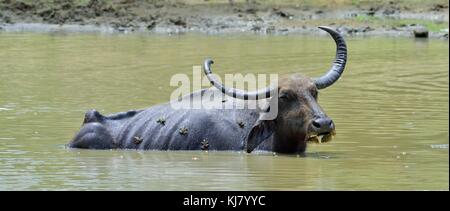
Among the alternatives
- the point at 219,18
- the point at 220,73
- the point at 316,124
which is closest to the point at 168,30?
the point at 219,18

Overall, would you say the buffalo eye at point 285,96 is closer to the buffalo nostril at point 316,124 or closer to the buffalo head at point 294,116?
the buffalo head at point 294,116

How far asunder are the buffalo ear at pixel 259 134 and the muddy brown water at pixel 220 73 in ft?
0.37

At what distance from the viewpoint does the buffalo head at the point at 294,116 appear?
12.8 meters

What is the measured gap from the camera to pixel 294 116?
513 inches

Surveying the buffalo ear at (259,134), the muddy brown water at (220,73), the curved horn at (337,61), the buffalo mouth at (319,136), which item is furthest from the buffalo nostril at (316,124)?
the curved horn at (337,61)

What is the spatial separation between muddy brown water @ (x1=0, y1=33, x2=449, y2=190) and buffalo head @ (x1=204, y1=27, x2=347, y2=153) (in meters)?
0.20

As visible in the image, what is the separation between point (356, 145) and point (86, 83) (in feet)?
24.3

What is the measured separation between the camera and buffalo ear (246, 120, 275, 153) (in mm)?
13266

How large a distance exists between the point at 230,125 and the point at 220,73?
27.6ft

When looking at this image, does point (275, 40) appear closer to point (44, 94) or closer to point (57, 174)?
point (44, 94)

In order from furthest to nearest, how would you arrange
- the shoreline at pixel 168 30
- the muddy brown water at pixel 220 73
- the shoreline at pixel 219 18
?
the shoreline at pixel 219 18
the shoreline at pixel 168 30
the muddy brown water at pixel 220 73

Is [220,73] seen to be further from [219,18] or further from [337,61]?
[219,18]

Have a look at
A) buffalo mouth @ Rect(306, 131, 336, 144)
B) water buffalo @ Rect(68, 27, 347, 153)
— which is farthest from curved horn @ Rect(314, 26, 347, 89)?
buffalo mouth @ Rect(306, 131, 336, 144)

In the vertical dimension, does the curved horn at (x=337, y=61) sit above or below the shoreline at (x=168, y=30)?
below
